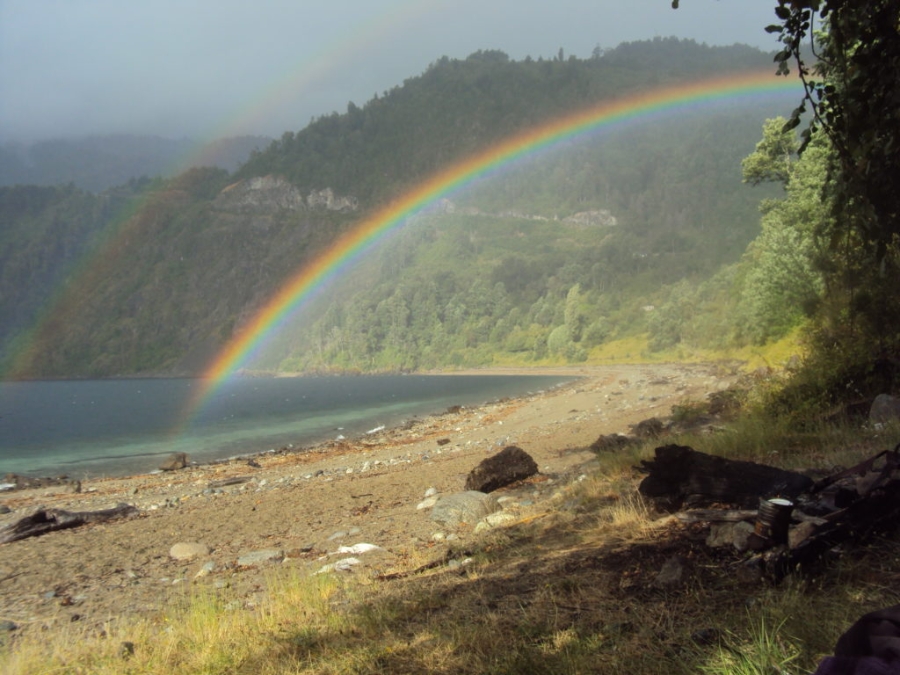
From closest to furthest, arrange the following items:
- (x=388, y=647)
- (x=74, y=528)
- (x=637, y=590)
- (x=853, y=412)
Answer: (x=388, y=647), (x=637, y=590), (x=853, y=412), (x=74, y=528)

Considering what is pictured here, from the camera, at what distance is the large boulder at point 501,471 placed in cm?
1045

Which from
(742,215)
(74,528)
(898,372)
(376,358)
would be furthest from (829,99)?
(742,215)

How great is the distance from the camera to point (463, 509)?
26.8ft

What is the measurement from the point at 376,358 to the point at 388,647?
165 metres

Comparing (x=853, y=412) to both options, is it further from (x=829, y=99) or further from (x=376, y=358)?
(x=376, y=358)

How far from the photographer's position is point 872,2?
11.8 ft

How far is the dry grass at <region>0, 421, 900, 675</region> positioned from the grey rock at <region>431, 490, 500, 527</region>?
2728 mm

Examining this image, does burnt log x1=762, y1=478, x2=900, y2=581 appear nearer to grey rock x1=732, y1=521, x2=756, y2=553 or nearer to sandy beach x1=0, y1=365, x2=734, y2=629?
grey rock x1=732, y1=521, x2=756, y2=553

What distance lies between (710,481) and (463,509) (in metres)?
3.93

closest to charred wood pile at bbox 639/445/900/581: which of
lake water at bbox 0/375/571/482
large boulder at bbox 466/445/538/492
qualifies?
large boulder at bbox 466/445/538/492

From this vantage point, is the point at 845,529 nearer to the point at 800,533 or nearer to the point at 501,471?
the point at 800,533

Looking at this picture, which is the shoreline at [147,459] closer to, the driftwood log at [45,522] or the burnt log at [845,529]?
the driftwood log at [45,522]

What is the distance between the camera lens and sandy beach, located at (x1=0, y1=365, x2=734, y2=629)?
260 inches

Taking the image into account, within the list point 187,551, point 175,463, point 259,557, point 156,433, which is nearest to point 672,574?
point 259,557
